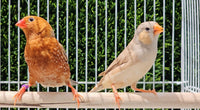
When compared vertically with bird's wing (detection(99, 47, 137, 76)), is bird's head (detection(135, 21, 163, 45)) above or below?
above

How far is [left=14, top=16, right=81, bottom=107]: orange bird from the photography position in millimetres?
1132

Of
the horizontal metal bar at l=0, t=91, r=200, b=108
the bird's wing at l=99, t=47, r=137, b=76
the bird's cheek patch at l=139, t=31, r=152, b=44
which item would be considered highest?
the bird's cheek patch at l=139, t=31, r=152, b=44

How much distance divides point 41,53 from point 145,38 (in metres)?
0.40

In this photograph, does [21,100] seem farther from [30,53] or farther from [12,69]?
[12,69]

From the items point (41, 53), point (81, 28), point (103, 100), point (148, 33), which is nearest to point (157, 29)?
point (148, 33)

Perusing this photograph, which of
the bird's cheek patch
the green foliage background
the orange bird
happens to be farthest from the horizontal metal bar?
the green foliage background

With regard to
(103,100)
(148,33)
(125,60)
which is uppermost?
(148,33)

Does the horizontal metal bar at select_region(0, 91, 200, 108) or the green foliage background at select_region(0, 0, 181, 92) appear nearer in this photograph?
the horizontal metal bar at select_region(0, 91, 200, 108)

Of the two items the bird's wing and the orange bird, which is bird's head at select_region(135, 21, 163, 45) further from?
the orange bird

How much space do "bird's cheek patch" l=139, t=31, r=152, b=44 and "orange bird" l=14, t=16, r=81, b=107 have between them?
315 millimetres

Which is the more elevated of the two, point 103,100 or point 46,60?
point 46,60

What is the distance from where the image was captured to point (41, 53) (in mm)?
1133

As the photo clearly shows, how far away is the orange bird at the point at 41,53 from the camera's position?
113cm

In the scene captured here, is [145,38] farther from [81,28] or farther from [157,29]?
[81,28]
